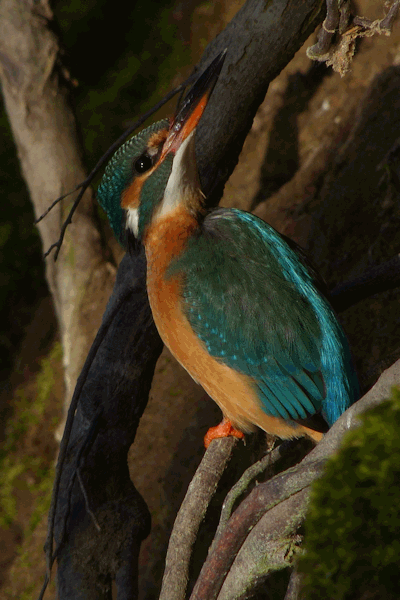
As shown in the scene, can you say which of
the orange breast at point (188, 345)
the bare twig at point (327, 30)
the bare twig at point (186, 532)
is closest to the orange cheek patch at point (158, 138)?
the orange breast at point (188, 345)

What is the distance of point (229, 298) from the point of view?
264 cm

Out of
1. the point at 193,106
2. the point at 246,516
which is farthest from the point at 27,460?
the point at 246,516

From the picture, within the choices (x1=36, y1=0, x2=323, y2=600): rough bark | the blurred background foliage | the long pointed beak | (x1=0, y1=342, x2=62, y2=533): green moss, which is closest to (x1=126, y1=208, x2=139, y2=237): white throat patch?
(x1=36, y1=0, x2=323, y2=600): rough bark

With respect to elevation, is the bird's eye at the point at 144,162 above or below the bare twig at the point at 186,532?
above

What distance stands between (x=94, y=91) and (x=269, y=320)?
220 inches

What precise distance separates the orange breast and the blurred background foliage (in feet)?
12.7

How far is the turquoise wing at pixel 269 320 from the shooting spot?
253cm

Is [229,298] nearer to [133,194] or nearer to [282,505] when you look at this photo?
[133,194]

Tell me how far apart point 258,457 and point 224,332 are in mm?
1151

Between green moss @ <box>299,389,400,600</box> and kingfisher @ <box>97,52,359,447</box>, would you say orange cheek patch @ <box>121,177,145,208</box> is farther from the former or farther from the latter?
green moss @ <box>299,389,400,600</box>

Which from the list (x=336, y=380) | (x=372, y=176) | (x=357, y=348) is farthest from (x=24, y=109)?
(x=336, y=380)

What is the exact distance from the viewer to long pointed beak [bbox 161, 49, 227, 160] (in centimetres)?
279

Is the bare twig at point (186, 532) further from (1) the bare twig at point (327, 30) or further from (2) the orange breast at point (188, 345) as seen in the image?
(1) the bare twig at point (327, 30)

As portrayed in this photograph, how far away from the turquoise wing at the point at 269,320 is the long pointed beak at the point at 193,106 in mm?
461
